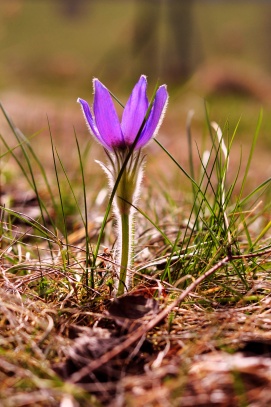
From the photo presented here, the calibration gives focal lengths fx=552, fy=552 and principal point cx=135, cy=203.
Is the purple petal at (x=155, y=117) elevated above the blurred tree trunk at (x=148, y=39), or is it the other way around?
the blurred tree trunk at (x=148, y=39)

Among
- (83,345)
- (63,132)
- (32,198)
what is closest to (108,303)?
(83,345)

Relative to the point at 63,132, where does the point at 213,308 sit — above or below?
below

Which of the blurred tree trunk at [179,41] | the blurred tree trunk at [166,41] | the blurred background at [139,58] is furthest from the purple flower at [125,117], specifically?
the blurred tree trunk at [179,41]

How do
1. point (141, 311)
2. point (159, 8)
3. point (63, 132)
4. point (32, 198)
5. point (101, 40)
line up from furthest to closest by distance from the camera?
point (101, 40) → point (159, 8) → point (63, 132) → point (32, 198) → point (141, 311)

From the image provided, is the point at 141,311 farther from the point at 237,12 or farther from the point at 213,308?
the point at 237,12

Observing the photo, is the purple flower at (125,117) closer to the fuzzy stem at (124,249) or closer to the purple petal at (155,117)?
the purple petal at (155,117)

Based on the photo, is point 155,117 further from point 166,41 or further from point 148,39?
point 166,41

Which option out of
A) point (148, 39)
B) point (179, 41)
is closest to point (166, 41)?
point (179, 41)
